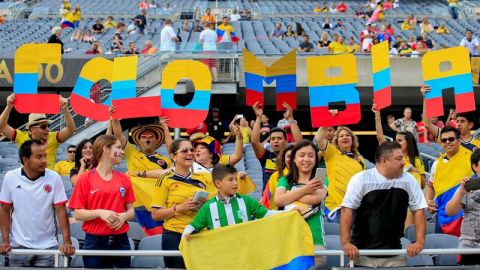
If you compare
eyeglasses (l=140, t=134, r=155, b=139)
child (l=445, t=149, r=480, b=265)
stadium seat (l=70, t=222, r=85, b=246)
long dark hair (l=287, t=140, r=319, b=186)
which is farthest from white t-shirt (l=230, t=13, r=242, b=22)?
long dark hair (l=287, t=140, r=319, b=186)

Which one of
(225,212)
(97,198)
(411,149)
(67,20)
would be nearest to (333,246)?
(225,212)

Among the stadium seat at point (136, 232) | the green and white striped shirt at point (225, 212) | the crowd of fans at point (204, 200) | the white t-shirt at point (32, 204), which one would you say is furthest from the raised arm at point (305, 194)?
the stadium seat at point (136, 232)

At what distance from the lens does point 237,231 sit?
557 centimetres

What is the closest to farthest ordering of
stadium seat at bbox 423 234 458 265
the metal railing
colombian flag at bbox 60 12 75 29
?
the metal railing → stadium seat at bbox 423 234 458 265 → colombian flag at bbox 60 12 75 29

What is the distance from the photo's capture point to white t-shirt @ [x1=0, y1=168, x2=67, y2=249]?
5.89 meters

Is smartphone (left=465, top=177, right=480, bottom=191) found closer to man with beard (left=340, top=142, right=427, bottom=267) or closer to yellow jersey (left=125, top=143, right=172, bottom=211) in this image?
man with beard (left=340, top=142, right=427, bottom=267)

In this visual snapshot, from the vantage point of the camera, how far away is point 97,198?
5832mm

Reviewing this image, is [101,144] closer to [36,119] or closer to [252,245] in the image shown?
[252,245]

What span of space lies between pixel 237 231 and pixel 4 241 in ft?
5.56

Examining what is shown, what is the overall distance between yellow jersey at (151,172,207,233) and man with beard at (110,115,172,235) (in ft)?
3.36

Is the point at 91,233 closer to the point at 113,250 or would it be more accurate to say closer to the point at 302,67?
the point at 113,250

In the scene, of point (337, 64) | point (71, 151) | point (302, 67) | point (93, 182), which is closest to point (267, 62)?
point (302, 67)

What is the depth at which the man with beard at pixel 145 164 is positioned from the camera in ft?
23.3

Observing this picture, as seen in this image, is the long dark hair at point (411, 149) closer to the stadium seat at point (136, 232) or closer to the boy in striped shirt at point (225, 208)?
the boy in striped shirt at point (225, 208)
